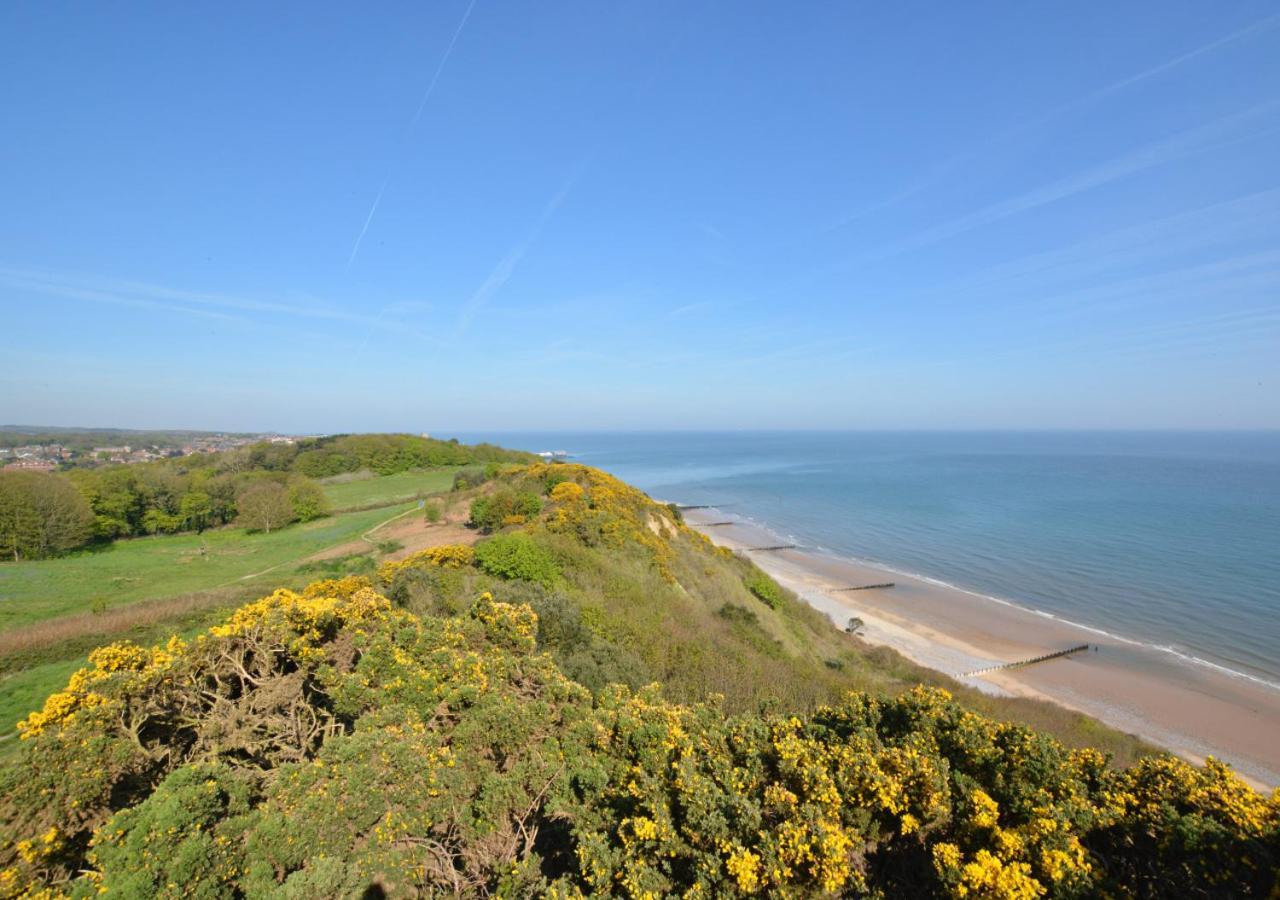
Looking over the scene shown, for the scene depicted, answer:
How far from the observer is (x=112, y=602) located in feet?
55.4

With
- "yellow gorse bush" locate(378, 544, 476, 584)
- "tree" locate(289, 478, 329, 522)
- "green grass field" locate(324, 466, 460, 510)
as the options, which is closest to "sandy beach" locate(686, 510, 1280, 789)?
"yellow gorse bush" locate(378, 544, 476, 584)

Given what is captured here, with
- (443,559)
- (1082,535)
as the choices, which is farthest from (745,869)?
(1082,535)

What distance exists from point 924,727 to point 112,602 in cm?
2429

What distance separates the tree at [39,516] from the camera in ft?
78.9

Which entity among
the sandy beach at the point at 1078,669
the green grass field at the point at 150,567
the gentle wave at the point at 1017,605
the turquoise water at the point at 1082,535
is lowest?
the sandy beach at the point at 1078,669

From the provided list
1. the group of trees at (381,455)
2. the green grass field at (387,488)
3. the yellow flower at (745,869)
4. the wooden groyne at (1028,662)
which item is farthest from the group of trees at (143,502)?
the wooden groyne at (1028,662)

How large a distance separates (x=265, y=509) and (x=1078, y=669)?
46.3 meters

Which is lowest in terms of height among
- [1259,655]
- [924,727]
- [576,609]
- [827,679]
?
[1259,655]

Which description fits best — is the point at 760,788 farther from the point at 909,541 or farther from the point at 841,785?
the point at 909,541

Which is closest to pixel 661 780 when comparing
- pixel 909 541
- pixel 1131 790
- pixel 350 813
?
pixel 350 813

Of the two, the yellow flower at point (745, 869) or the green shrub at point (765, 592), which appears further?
the green shrub at point (765, 592)

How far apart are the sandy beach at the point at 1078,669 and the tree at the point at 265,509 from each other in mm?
34621

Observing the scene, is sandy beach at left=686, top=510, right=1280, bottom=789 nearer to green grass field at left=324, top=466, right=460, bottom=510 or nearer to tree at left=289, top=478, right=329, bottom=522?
green grass field at left=324, top=466, right=460, bottom=510

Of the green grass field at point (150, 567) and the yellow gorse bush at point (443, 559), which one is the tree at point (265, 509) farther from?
the yellow gorse bush at point (443, 559)
